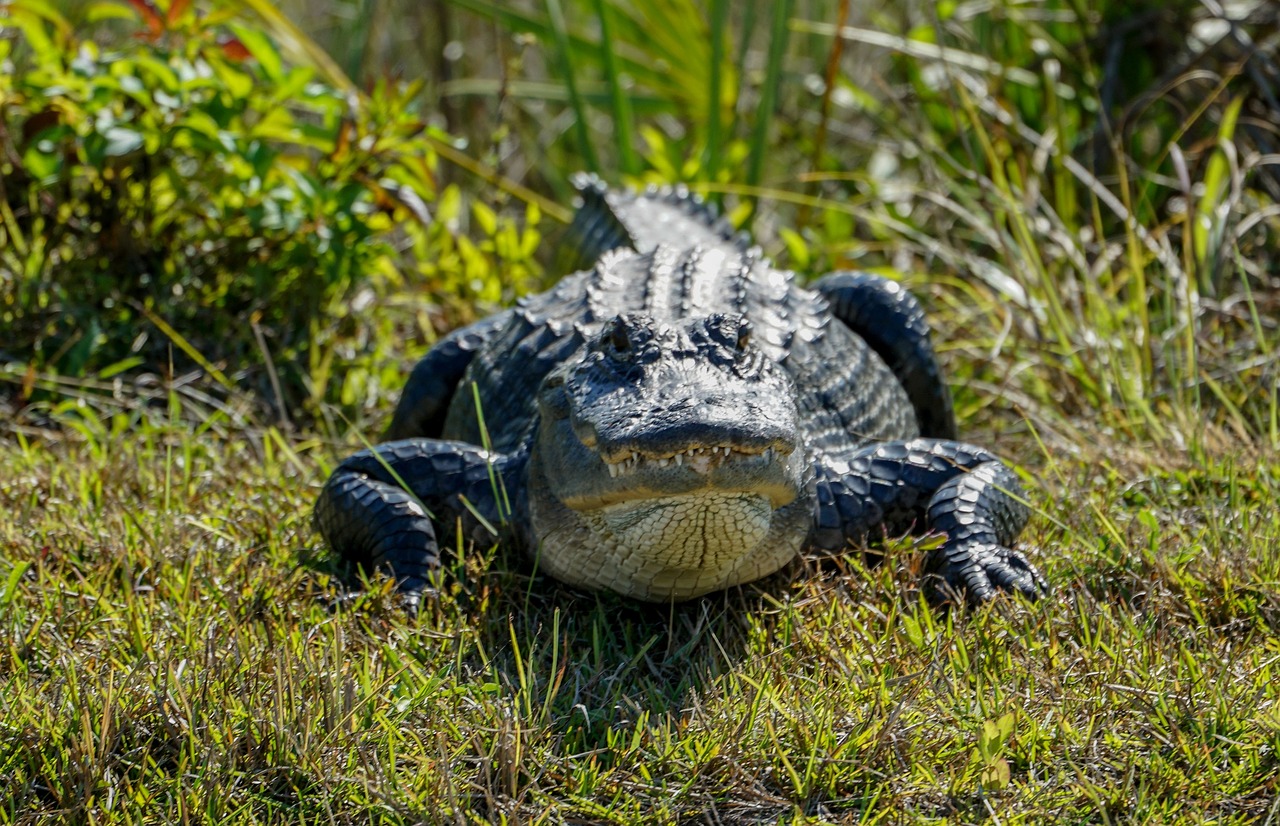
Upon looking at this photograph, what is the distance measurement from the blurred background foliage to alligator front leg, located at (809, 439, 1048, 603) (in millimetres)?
692

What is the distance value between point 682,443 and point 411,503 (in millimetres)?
1004

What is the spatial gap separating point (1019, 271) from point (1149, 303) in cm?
90

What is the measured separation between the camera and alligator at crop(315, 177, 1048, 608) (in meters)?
2.49

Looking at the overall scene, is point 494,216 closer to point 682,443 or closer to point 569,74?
point 569,74

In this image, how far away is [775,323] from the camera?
3.45 m

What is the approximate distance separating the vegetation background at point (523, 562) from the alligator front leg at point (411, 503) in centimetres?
10

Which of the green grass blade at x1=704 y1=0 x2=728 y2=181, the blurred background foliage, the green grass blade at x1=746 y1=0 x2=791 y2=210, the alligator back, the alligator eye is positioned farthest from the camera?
the green grass blade at x1=704 y1=0 x2=728 y2=181

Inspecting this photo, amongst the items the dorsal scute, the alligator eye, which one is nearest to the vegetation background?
the dorsal scute

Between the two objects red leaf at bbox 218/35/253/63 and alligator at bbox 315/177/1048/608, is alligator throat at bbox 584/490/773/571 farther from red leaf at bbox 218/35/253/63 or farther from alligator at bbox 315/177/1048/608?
red leaf at bbox 218/35/253/63

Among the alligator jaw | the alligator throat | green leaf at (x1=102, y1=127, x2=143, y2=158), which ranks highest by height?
green leaf at (x1=102, y1=127, x2=143, y2=158)

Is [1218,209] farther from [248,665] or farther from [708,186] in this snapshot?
[248,665]

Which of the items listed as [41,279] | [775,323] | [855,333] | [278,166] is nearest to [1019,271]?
[855,333]

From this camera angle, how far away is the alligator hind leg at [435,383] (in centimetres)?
394

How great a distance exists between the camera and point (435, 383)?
3943 millimetres
